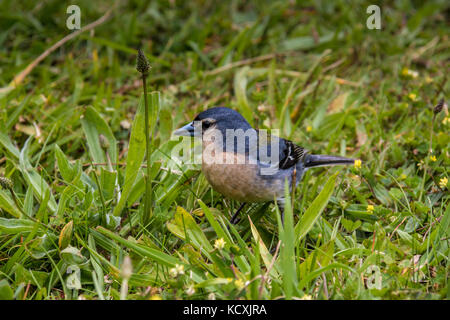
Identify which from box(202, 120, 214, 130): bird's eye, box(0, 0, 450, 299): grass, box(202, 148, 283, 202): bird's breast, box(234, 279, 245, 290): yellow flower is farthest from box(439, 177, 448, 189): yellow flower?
box(234, 279, 245, 290): yellow flower

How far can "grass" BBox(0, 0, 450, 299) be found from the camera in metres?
2.74

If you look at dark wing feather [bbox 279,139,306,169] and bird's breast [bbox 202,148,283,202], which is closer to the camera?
bird's breast [bbox 202,148,283,202]

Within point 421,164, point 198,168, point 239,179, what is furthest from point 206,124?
point 421,164

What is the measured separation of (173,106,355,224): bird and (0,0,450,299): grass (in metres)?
0.21

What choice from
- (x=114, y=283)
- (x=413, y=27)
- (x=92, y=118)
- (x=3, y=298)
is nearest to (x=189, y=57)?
(x=92, y=118)

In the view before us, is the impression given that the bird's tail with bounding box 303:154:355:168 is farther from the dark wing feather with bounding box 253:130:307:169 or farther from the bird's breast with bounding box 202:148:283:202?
the bird's breast with bounding box 202:148:283:202

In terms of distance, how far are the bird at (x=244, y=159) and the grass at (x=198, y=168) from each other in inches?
8.1

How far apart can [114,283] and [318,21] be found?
14.8 feet

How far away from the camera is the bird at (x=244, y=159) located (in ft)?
10.7

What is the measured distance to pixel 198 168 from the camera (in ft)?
12.0

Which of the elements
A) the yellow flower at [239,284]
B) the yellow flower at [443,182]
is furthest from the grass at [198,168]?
the yellow flower at [443,182]

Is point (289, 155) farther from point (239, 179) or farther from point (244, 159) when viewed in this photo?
point (239, 179)

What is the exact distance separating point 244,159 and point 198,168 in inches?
18.2

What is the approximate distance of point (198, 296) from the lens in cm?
258
